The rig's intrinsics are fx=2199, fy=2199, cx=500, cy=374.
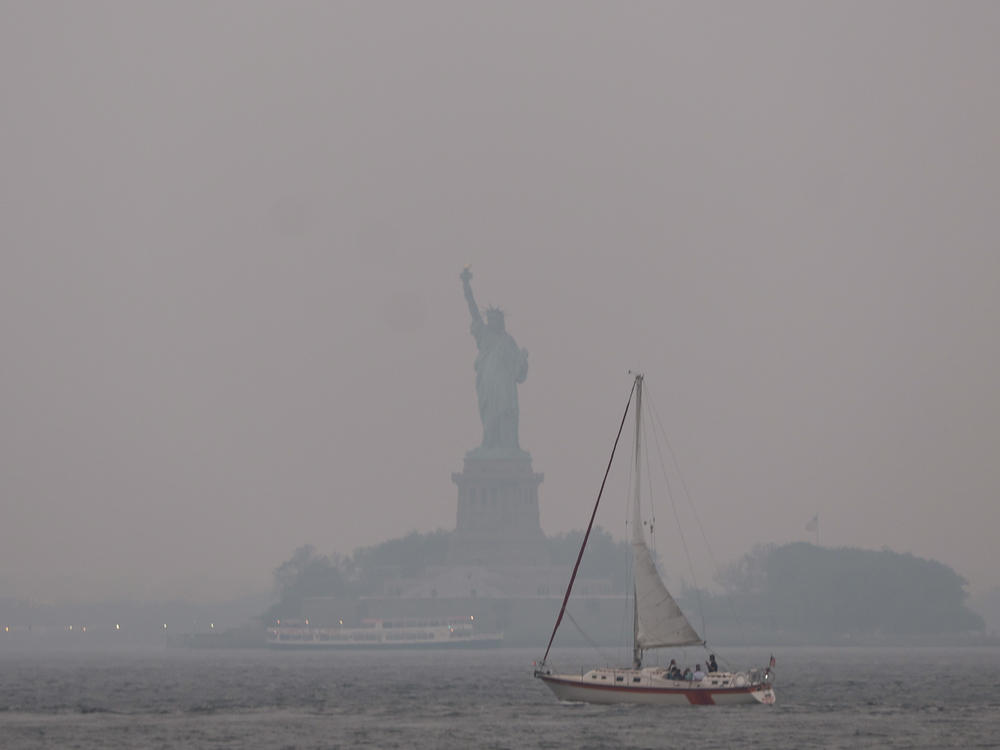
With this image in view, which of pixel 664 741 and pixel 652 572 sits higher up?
pixel 652 572

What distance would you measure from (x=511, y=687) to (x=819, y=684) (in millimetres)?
18785

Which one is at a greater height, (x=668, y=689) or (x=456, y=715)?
(x=668, y=689)

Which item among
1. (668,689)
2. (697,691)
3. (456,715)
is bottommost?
(456,715)

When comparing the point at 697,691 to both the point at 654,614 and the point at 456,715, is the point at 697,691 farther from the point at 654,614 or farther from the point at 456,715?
the point at 456,715

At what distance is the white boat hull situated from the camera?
9998 centimetres

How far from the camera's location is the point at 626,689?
100 metres

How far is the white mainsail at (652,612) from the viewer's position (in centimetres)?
10006

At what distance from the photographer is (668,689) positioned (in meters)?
99.8

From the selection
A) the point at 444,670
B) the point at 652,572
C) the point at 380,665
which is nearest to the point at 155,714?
the point at 652,572

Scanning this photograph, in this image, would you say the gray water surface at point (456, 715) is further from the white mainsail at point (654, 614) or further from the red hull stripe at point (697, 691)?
the white mainsail at point (654, 614)

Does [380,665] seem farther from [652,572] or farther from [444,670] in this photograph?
[652,572]

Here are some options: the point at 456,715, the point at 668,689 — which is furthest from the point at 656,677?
the point at 456,715

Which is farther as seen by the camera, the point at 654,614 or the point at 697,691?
the point at 654,614

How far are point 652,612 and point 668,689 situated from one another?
3613 millimetres
